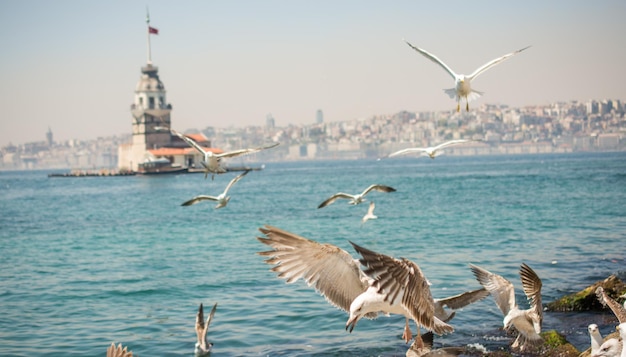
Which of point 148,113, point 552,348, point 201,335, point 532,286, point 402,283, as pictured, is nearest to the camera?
point 402,283

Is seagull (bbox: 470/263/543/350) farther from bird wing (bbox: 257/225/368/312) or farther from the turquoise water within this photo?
bird wing (bbox: 257/225/368/312)

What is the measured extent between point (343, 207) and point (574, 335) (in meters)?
29.8

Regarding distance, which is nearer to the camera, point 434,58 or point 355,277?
point 355,277

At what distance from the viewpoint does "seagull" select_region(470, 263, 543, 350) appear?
8.20 meters

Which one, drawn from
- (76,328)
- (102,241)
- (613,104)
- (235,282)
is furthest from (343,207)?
(613,104)

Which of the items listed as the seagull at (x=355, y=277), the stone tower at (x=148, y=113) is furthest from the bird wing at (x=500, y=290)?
the stone tower at (x=148, y=113)

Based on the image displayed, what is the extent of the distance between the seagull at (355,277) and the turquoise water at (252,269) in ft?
15.6

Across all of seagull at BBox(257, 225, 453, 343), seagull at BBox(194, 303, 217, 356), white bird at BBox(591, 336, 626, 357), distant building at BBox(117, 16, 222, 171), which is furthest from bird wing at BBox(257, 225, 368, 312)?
distant building at BBox(117, 16, 222, 171)

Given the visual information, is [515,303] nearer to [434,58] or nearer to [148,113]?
[434,58]

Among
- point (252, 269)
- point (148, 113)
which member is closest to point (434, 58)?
point (252, 269)

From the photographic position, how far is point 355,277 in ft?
17.5

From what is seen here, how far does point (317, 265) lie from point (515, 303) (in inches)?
152

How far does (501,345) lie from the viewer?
9.83m

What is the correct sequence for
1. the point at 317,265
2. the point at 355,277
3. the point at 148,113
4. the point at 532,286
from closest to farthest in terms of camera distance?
the point at 317,265 → the point at 355,277 → the point at 532,286 → the point at 148,113
